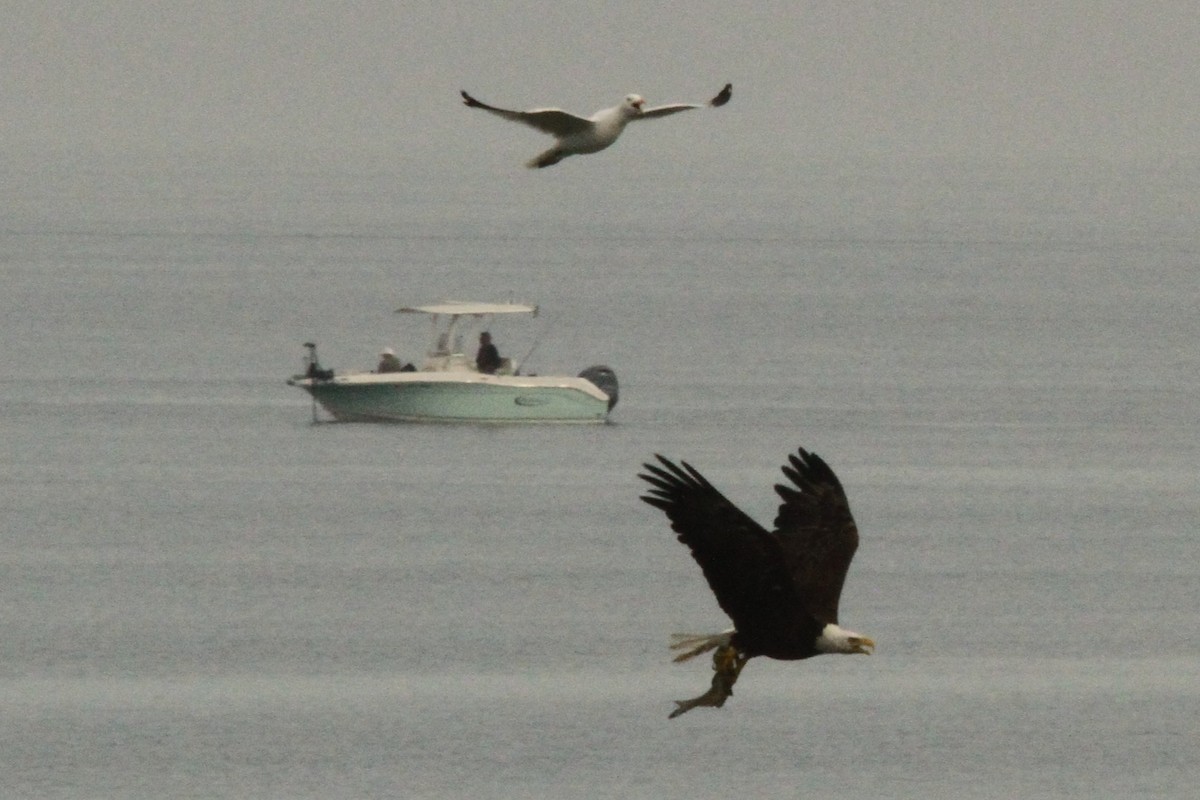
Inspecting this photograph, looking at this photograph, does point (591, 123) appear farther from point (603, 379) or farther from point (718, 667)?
point (603, 379)

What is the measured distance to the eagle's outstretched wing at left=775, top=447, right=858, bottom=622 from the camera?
1759cm

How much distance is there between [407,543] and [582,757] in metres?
23.4

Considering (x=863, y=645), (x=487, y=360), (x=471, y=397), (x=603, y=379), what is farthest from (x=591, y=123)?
(x=603, y=379)

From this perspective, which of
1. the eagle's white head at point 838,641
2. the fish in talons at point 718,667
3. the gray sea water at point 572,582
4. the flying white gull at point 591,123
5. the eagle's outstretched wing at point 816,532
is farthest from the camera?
the gray sea water at point 572,582

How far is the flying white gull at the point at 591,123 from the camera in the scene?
19031 millimetres

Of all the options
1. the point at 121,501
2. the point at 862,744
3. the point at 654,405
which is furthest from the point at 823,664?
the point at 654,405

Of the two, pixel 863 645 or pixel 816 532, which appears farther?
pixel 816 532

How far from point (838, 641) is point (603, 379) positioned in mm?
61755

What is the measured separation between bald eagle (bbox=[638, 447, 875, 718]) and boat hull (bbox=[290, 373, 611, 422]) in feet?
189

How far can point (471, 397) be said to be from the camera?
76.9m

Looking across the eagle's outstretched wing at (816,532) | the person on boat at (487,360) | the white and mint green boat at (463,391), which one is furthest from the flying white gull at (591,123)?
the white and mint green boat at (463,391)

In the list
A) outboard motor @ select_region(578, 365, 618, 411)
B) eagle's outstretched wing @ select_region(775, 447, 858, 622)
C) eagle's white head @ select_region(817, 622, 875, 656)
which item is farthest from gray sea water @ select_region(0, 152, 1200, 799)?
eagle's white head @ select_region(817, 622, 875, 656)

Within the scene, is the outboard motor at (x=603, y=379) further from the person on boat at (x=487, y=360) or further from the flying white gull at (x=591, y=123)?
the flying white gull at (x=591, y=123)

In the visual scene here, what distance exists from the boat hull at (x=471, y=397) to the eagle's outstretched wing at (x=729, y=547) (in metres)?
58.7
